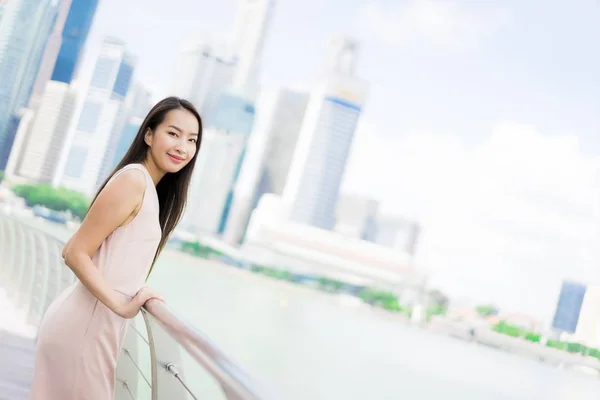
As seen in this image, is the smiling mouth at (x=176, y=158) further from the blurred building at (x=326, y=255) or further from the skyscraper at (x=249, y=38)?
the skyscraper at (x=249, y=38)

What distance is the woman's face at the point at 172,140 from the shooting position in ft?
3.15

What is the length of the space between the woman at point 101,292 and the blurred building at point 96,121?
163 ft

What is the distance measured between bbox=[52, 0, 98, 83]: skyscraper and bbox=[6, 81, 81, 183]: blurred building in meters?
17.2

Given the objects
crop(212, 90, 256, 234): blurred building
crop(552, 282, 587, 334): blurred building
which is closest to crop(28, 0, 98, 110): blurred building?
crop(212, 90, 256, 234): blurred building

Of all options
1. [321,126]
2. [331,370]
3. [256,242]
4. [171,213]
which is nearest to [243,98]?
[321,126]

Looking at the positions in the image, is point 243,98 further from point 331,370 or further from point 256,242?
point 331,370

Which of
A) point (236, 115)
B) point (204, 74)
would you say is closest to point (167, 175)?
point (236, 115)

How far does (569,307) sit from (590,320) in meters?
6.88

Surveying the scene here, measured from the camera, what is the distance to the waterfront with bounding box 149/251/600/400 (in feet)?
78.2

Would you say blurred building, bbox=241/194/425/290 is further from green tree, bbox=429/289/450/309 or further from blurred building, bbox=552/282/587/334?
blurred building, bbox=552/282/587/334

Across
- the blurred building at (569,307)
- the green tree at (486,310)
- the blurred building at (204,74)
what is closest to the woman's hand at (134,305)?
the green tree at (486,310)

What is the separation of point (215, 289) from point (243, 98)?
31165 mm

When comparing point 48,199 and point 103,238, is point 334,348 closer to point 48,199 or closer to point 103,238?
point 48,199

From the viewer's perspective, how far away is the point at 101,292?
849mm
